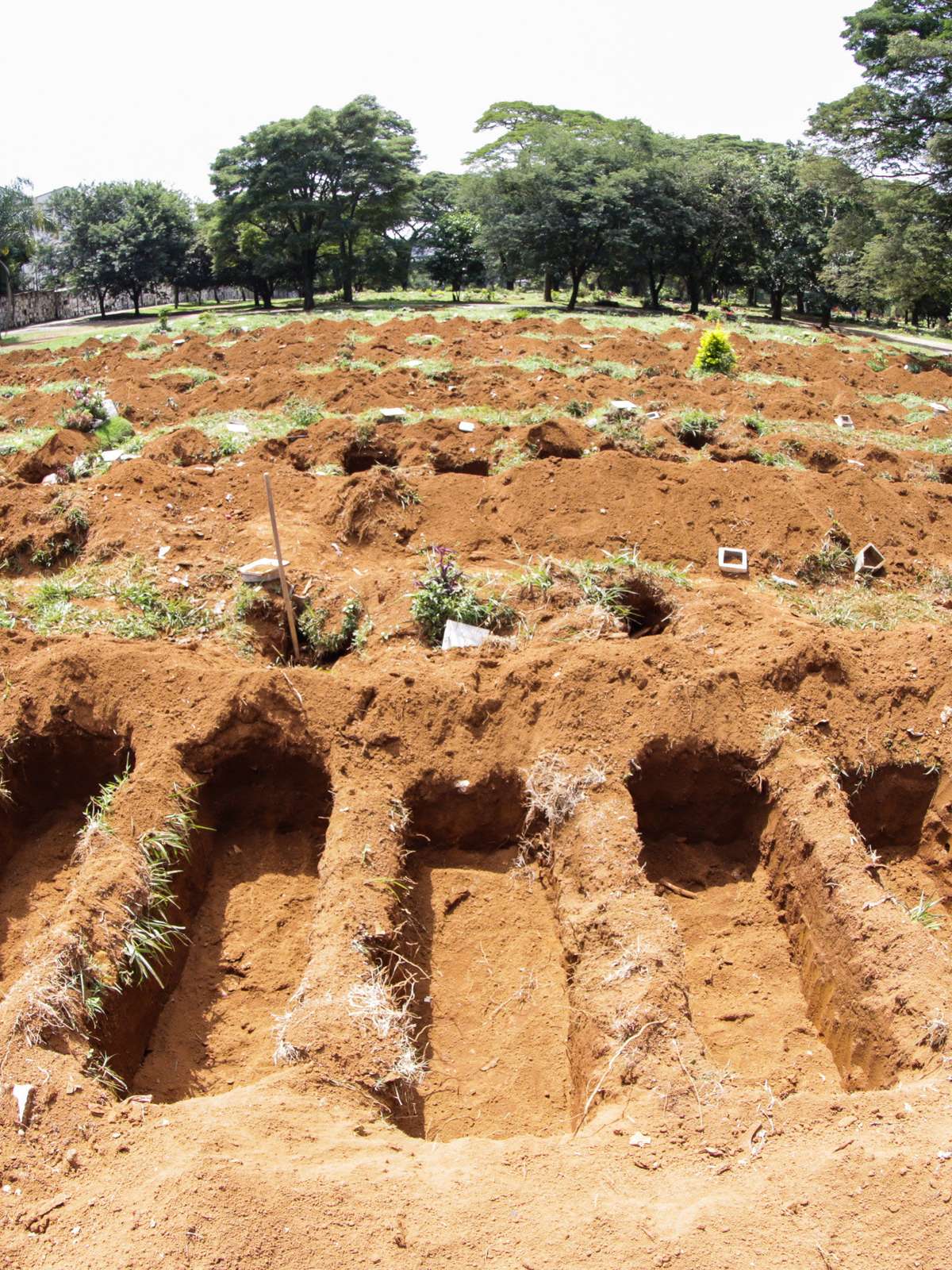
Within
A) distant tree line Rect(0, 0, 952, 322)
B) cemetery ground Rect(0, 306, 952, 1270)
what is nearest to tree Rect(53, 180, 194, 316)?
distant tree line Rect(0, 0, 952, 322)

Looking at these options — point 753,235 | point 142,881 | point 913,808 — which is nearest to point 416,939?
point 142,881

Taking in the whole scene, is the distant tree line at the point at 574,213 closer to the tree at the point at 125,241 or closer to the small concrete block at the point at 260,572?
the tree at the point at 125,241

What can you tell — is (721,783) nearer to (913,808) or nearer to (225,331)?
(913,808)

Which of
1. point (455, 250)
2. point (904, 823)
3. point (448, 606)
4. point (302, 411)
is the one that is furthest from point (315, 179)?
point (904, 823)

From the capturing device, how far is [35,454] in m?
10.5

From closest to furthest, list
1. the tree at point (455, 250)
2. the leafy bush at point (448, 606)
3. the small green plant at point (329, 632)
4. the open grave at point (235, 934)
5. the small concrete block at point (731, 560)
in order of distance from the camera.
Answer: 1. the open grave at point (235, 934)
2. the leafy bush at point (448, 606)
3. the small green plant at point (329, 632)
4. the small concrete block at point (731, 560)
5. the tree at point (455, 250)

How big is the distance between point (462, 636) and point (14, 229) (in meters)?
32.9

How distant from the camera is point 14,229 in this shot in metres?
31.6

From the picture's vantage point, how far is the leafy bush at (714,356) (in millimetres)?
16047

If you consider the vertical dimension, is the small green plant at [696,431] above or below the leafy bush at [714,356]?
below

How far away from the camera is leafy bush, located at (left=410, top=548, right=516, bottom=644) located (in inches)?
257

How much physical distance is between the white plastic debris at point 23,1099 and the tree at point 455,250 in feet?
121

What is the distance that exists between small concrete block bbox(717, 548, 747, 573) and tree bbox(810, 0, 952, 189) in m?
16.6

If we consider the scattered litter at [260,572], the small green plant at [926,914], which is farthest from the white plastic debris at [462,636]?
the small green plant at [926,914]
